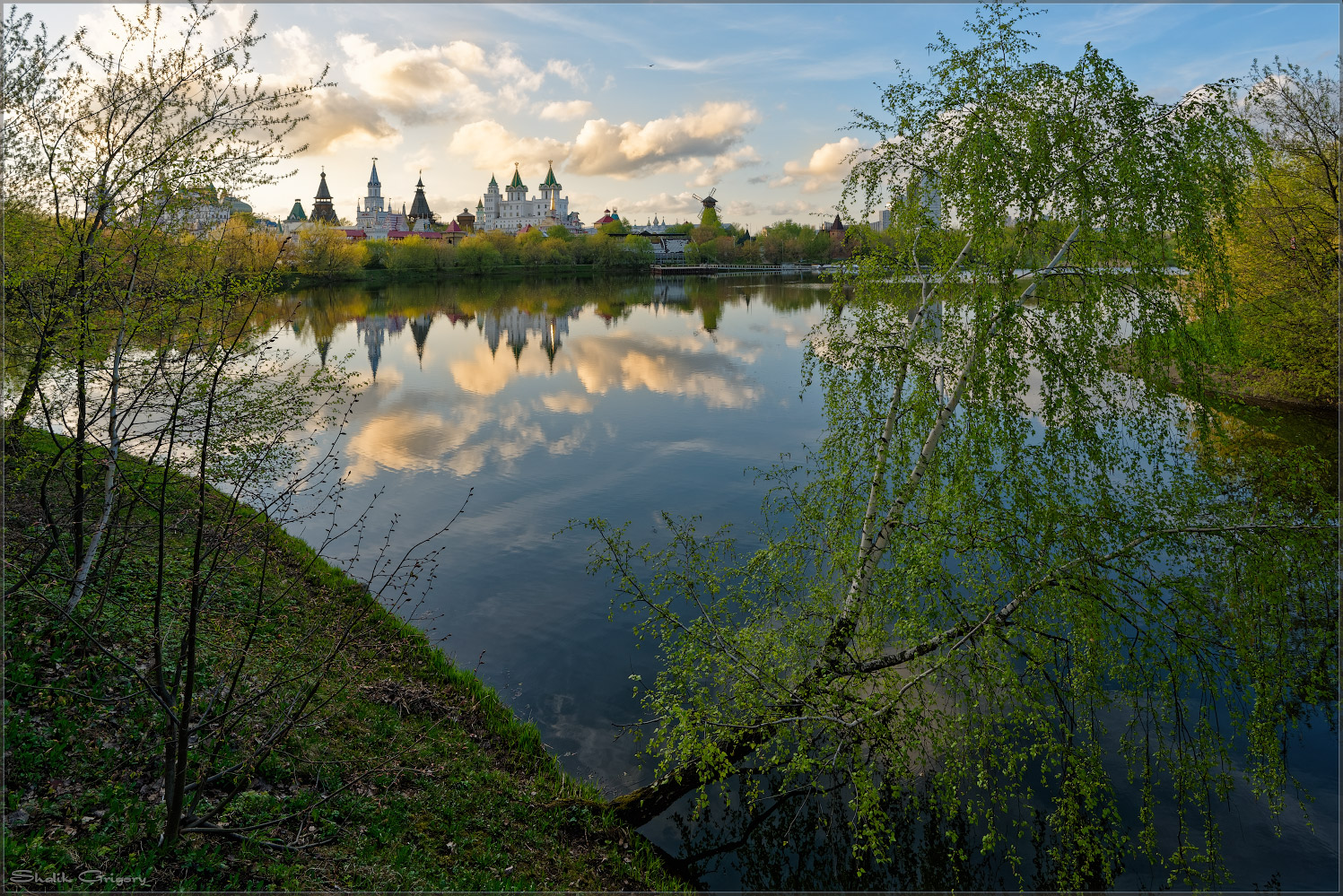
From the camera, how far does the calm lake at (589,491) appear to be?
27.9 ft

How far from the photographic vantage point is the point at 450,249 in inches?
4264

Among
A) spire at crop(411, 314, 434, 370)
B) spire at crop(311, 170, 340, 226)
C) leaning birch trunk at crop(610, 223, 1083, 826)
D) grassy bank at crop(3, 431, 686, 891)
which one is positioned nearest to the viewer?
grassy bank at crop(3, 431, 686, 891)

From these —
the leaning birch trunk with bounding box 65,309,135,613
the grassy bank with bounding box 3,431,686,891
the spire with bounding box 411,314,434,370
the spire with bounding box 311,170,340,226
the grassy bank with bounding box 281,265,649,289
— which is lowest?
the grassy bank with bounding box 3,431,686,891

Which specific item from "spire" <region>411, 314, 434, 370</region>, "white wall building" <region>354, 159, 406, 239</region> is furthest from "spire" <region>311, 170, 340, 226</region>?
"spire" <region>411, 314, 434, 370</region>

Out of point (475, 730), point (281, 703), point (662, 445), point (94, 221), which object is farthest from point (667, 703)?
point (662, 445)

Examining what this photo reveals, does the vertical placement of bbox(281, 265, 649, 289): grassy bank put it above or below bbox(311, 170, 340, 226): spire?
below

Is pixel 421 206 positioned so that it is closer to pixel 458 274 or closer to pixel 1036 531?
pixel 458 274

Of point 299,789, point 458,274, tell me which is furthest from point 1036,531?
point 458,274

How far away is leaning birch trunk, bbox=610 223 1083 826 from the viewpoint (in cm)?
795

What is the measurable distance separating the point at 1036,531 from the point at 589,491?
1354 cm

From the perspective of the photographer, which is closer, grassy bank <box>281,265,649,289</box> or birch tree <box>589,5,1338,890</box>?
birch tree <box>589,5,1338,890</box>

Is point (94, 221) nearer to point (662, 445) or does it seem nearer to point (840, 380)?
point (840, 380)

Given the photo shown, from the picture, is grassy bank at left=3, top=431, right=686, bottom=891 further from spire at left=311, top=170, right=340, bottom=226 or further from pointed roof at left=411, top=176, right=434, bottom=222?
pointed roof at left=411, top=176, right=434, bottom=222

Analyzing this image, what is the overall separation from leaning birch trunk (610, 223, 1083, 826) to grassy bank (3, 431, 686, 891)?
1.46 feet
